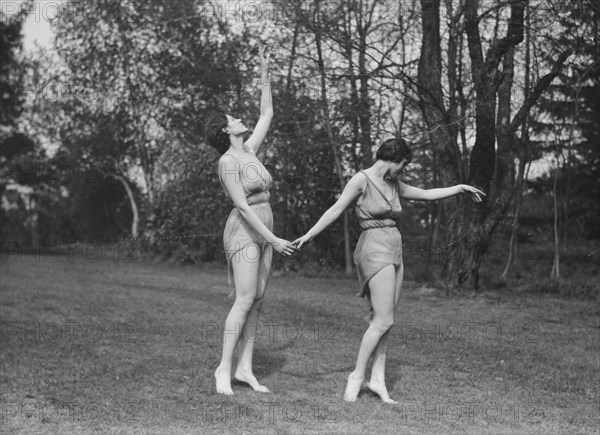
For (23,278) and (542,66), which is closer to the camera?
(542,66)

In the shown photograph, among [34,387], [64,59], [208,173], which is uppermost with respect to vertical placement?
[64,59]

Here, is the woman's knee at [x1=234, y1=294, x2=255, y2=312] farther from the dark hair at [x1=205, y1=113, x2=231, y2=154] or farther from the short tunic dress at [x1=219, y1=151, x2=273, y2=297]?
the dark hair at [x1=205, y1=113, x2=231, y2=154]

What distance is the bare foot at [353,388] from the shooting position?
666 centimetres

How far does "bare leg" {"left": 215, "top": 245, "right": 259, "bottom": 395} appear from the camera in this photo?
6797mm

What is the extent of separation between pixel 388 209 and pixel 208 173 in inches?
754

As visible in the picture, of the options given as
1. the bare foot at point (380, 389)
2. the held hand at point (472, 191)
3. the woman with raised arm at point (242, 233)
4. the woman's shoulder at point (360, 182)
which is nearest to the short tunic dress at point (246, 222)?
the woman with raised arm at point (242, 233)

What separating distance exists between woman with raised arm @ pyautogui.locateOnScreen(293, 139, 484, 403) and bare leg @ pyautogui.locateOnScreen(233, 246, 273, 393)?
2.05 feet

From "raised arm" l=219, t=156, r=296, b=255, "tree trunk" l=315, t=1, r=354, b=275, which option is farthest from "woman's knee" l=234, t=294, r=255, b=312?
"tree trunk" l=315, t=1, r=354, b=275

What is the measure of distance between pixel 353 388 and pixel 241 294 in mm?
1251

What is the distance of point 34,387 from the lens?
755 centimetres

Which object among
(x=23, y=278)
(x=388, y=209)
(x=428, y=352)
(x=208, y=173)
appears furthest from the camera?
(x=208, y=173)

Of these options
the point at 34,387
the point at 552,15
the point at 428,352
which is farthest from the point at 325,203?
the point at 34,387

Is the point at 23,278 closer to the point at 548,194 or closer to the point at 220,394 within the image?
the point at 220,394

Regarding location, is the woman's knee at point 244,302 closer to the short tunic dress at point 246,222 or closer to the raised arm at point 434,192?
the short tunic dress at point 246,222
